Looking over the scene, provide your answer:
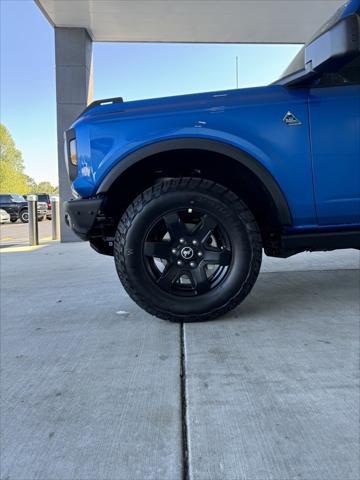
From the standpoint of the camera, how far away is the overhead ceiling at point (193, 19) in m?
8.41

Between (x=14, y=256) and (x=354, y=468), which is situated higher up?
(x=14, y=256)

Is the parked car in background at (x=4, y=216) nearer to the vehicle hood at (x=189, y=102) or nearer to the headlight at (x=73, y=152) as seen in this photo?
the headlight at (x=73, y=152)

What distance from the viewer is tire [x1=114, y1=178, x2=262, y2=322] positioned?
3139 mm

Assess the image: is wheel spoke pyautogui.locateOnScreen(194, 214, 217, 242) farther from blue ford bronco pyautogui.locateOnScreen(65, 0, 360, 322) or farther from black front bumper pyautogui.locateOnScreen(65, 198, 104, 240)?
black front bumper pyautogui.locateOnScreen(65, 198, 104, 240)

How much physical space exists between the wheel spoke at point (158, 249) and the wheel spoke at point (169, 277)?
0.09 metres

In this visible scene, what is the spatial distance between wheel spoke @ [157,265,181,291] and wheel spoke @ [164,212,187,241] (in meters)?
0.21

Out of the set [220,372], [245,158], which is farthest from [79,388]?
[245,158]

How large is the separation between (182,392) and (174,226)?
1.26 m

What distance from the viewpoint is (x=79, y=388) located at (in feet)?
7.64

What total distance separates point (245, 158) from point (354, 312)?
1.48 metres

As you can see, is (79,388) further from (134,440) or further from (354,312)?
(354,312)

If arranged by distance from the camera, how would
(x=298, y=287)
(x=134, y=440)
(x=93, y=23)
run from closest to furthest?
(x=134, y=440)
(x=298, y=287)
(x=93, y=23)

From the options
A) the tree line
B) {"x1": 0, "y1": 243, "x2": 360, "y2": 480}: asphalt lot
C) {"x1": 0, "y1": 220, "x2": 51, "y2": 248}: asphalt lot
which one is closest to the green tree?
the tree line

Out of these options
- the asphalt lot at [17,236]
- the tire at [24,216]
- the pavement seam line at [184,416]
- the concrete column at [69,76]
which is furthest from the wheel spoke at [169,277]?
the tire at [24,216]
